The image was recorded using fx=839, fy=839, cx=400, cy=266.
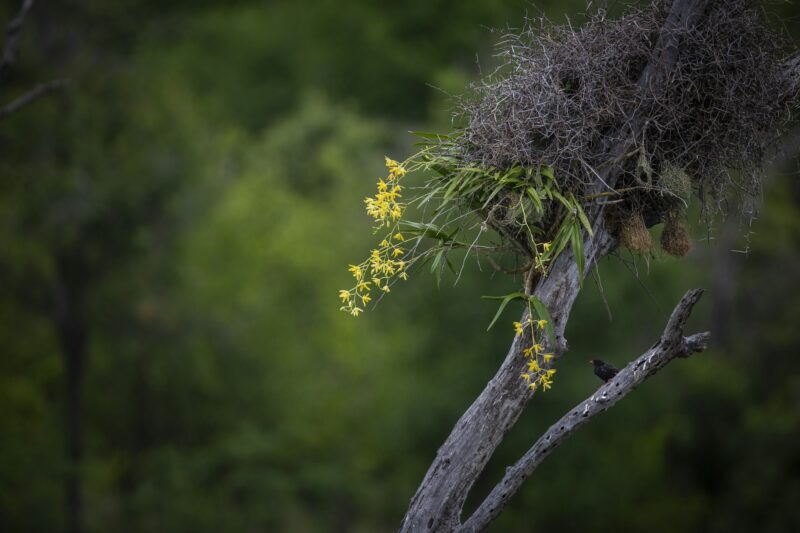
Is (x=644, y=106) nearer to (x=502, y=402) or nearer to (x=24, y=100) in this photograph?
(x=502, y=402)

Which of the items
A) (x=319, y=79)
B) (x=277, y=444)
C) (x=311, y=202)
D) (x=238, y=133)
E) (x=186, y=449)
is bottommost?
(x=277, y=444)

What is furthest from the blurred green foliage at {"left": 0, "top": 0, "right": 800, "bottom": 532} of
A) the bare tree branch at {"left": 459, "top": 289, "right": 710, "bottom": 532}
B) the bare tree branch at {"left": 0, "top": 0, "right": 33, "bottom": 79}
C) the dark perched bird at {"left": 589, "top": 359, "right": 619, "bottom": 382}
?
the bare tree branch at {"left": 459, "top": 289, "right": 710, "bottom": 532}

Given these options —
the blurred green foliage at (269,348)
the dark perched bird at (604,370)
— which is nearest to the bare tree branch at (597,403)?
the dark perched bird at (604,370)

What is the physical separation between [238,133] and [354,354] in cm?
898

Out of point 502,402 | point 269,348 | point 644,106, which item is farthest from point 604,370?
point 269,348

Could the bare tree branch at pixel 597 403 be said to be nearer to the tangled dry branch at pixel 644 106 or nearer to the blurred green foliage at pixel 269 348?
the tangled dry branch at pixel 644 106

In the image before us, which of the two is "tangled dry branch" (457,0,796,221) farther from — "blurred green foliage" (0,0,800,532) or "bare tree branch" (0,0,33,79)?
"blurred green foliage" (0,0,800,532)

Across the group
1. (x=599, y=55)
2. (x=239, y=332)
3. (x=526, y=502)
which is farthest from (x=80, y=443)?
(x=599, y=55)

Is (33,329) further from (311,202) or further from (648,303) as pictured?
(648,303)

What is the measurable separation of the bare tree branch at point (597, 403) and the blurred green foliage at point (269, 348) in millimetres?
9385

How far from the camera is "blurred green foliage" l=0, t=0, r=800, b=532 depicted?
1515cm

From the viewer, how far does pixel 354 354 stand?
18109 mm

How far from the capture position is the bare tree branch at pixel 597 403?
405 cm

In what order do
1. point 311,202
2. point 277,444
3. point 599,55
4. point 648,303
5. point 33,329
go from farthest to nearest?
point 311,202
point 277,444
point 33,329
point 648,303
point 599,55
